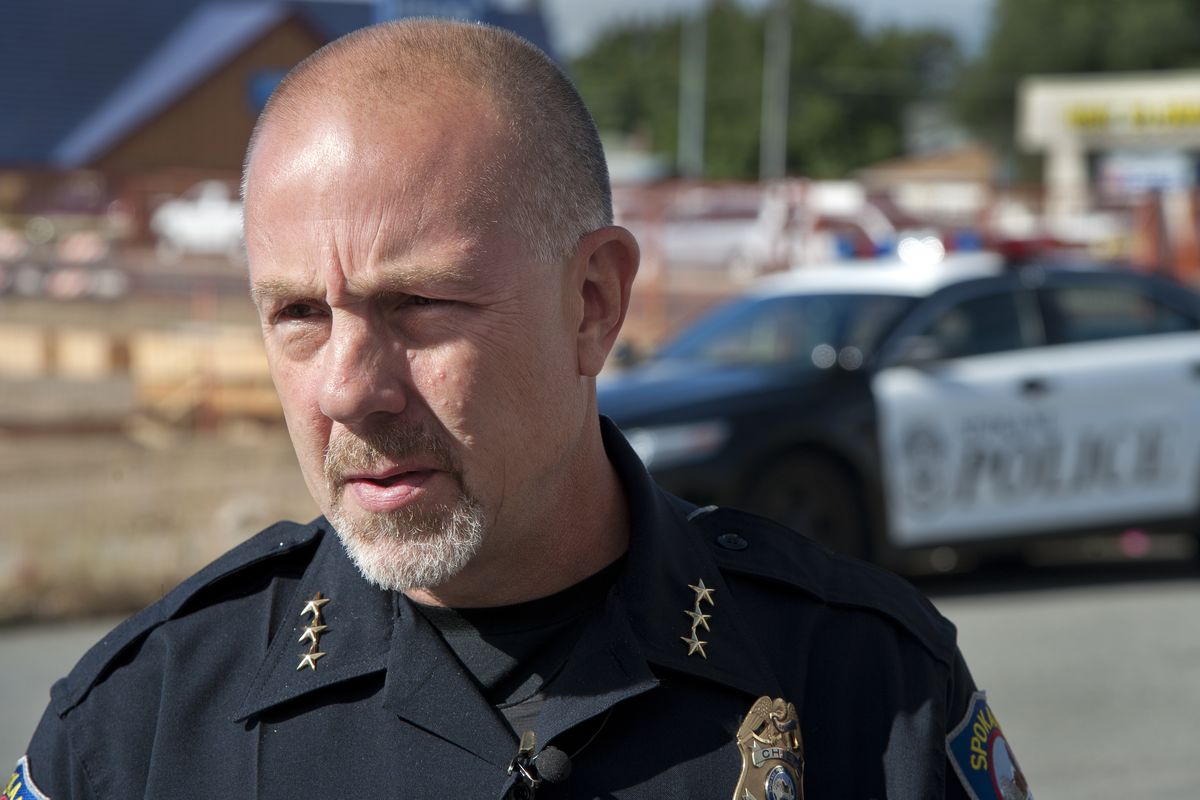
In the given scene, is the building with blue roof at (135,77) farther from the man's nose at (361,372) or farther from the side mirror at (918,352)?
the man's nose at (361,372)

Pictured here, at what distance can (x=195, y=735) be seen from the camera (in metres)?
1.81

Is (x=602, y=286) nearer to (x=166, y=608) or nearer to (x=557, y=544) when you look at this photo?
(x=557, y=544)

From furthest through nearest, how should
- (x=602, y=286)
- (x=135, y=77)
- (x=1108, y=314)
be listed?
(x=135, y=77)
(x=1108, y=314)
(x=602, y=286)

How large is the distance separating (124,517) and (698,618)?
255 inches

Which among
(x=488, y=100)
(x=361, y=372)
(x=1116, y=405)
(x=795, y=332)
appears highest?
(x=488, y=100)

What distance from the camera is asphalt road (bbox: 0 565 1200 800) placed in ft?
18.8

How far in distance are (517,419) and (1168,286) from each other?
791 centimetres

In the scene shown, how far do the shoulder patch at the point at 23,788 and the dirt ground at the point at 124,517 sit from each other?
5.89 metres

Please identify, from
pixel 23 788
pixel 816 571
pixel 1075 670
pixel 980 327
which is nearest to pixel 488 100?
pixel 816 571

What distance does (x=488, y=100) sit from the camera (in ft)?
5.94

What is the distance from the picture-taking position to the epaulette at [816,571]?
6.40ft

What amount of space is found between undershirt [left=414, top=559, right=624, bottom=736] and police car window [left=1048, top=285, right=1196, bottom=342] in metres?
7.11

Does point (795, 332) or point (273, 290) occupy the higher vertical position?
point (273, 290)

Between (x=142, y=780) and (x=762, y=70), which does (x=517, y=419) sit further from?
(x=762, y=70)
